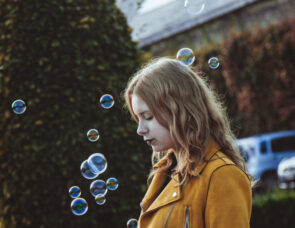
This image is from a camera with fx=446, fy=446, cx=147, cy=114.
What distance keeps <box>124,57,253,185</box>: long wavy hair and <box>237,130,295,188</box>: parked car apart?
11282 mm

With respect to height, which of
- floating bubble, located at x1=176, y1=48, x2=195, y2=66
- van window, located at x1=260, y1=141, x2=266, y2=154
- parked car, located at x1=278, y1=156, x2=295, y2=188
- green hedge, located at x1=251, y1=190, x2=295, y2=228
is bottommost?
parked car, located at x1=278, y1=156, x2=295, y2=188

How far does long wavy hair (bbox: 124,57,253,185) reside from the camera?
2.06 m

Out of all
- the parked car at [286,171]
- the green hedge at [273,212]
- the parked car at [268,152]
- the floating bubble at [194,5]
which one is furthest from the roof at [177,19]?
the floating bubble at [194,5]

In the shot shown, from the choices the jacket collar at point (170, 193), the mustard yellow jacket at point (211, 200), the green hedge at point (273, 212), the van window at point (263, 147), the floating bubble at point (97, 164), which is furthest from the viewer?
the van window at point (263, 147)

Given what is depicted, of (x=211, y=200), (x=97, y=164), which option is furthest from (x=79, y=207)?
(x=211, y=200)

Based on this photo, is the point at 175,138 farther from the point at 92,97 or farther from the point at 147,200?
the point at 92,97

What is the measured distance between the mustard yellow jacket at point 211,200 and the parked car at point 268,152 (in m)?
11.4

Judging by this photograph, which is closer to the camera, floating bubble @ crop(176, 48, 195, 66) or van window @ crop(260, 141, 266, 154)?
floating bubble @ crop(176, 48, 195, 66)

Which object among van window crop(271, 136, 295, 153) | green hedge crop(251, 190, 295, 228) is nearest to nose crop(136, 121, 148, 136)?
green hedge crop(251, 190, 295, 228)

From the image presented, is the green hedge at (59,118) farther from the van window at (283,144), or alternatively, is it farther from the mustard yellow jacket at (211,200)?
the van window at (283,144)

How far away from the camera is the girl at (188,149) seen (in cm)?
188

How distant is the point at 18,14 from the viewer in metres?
4.16

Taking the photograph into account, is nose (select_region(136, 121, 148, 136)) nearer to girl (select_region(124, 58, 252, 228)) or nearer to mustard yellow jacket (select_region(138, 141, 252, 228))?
girl (select_region(124, 58, 252, 228))

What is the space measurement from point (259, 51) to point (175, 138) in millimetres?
14686
